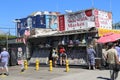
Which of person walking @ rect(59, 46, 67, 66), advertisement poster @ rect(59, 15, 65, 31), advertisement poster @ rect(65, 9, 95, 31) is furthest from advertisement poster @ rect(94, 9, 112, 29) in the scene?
advertisement poster @ rect(59, 15, 65, 31)

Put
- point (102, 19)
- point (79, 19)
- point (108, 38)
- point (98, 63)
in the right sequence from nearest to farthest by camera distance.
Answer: point (108, 38) < point (98, 63) < point (102, 19) < point (79, 19)

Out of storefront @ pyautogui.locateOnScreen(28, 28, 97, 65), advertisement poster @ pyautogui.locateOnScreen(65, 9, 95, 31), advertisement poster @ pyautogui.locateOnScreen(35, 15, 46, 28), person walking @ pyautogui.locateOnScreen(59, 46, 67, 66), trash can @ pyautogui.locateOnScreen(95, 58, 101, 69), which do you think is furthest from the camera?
advertisement poster @ pyautogui.locateOnScreen(35, 15, 46, 28)

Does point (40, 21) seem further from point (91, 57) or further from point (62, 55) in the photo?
point (91, 57)

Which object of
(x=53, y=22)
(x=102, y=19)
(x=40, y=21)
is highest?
(x=40, y=21)

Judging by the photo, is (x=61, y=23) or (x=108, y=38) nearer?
(x=108, y=38)

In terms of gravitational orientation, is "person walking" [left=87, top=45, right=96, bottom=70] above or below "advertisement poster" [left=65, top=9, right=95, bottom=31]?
below

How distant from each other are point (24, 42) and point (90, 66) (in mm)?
9813

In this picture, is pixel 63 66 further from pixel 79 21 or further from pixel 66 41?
pixel 79 21

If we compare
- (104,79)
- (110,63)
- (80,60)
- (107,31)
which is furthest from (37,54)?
(110,63)

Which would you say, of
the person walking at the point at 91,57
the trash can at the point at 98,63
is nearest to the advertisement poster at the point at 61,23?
the person walking at the point at 91,57

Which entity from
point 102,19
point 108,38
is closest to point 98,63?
point 108,38

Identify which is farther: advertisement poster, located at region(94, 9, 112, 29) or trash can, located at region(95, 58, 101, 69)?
advertisement poster, located at region(94, 9, 112, 29)

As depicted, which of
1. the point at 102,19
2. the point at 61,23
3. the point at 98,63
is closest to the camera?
the point at 98,63

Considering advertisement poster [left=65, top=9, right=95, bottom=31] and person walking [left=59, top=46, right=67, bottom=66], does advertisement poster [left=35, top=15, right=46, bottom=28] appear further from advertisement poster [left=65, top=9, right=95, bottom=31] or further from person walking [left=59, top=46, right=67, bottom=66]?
person walking [left=59, top=46, right=67, bottom=66]
